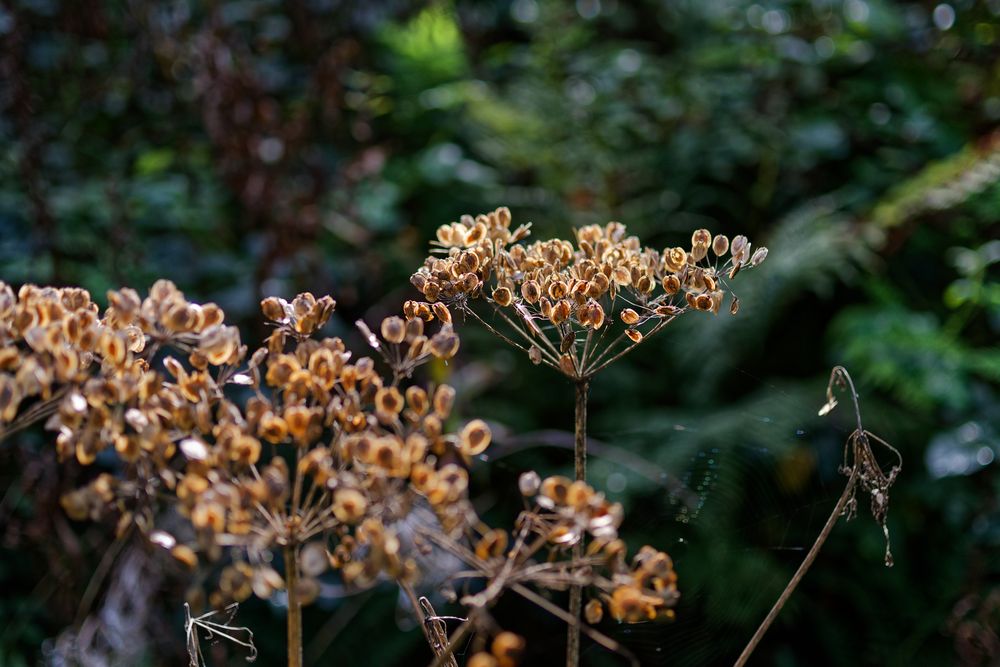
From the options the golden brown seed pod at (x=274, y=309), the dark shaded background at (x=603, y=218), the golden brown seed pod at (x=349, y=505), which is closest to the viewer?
the golden brown seed pod at (x=349, y=505)

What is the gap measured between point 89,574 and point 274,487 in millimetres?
1388

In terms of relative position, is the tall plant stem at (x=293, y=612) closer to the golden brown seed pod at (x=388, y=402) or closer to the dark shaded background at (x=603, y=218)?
the golden brown seed pod at (x=388, y=402)

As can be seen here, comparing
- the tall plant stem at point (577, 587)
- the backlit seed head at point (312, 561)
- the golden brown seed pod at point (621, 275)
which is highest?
the golden brown seed pod at point (621, 275)

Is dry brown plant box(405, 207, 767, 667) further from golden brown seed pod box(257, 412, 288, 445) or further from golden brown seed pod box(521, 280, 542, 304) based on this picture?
golden brown seed pod box(257, 412, 288, 445)

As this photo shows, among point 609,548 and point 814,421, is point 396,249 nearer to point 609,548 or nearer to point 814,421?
point 814,421

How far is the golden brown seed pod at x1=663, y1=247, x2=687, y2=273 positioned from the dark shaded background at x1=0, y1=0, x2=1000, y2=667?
1.61 feet

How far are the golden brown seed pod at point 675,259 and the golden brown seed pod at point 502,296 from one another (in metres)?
0.10

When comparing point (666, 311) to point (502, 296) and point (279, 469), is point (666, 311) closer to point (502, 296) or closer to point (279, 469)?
point (502, 296)

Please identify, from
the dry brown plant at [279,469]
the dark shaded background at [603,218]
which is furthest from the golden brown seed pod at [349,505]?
the dark shaded background at [603,218]

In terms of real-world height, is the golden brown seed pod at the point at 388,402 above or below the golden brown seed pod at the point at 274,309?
above

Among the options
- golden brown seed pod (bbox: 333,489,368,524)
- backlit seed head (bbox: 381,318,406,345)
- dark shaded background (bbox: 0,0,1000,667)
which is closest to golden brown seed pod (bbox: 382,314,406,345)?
backlit seed head (bbox: 381,318,406,345)

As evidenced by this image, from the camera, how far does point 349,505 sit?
1.08 ft

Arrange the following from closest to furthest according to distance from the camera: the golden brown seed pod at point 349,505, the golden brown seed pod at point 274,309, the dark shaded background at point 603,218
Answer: the golden brown seed pod at point 349,505 → the golden brown seed pod at point 274,309 → the dark shaded background at point 603,218

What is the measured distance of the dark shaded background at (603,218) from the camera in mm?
1422
